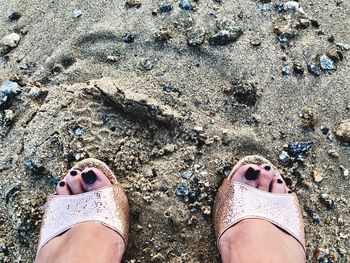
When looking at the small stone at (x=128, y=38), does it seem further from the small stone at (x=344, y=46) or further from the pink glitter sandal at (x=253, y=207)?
the small stone at (x=344, y=46)

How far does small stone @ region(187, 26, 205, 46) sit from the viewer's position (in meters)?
2.64

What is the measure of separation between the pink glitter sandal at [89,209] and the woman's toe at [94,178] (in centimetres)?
2

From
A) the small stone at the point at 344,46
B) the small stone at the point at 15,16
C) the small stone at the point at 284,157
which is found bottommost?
the small stone at the point at 284,157

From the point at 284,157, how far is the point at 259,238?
1.23 ft

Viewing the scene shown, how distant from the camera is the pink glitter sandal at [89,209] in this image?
2.53 m

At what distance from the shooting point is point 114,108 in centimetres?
259

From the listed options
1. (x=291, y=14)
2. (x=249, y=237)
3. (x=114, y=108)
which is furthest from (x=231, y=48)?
(x=249, y=237)

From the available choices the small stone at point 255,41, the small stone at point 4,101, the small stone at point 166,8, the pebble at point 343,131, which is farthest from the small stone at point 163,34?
the pebble at point 343,131

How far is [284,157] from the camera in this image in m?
2.55

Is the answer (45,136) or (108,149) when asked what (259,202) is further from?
(45,136)

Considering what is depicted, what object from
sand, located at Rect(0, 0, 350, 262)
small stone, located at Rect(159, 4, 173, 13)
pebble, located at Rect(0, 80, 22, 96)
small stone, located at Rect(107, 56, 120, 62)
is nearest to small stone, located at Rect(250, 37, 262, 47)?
sand, located at Rect(0, 0, 350, 262)

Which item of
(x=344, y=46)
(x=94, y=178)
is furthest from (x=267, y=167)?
(x=94, y=178)

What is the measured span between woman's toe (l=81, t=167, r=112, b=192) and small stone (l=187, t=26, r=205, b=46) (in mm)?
728

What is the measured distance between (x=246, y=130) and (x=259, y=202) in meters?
0.33
